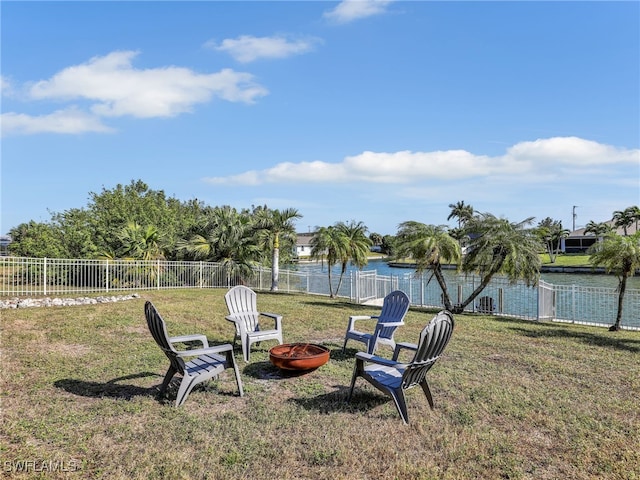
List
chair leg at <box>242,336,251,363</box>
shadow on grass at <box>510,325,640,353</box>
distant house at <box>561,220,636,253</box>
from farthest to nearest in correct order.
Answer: distant house at <box>561,220,636,253</box> → shadow on grass at <box>510,325,640,353</box> → chair leg at <box>242,336,251,363</box>

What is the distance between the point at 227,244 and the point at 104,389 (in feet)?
50.5

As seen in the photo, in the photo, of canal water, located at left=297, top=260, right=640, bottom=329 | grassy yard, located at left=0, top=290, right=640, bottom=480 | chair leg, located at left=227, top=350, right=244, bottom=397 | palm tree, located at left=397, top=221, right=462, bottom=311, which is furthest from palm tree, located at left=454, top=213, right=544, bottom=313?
chair leg, located at left=227, top=350, right=244, bottom=397

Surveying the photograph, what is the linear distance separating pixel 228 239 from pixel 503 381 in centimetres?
1641

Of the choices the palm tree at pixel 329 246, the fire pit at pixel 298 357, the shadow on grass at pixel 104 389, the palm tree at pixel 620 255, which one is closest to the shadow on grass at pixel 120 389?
the shadow on grass at pixel 104 389

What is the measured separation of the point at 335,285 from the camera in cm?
1956

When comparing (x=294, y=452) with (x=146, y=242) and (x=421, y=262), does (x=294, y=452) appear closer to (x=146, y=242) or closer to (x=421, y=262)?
(x=421, y=262)

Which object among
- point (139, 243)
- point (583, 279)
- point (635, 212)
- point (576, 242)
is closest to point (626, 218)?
point (635, 212)

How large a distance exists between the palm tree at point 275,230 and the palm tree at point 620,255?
12171 mm

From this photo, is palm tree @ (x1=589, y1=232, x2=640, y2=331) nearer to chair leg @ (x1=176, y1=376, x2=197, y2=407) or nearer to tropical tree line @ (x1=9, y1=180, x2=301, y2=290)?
chair leg @ (x1=176, y1=376, x2=197, y2=407)

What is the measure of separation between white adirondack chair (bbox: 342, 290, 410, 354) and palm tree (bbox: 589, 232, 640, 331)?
6906 mm

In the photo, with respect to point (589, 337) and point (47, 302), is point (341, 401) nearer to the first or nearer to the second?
point (589, 337)

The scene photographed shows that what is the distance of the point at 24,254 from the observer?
71.8 feet

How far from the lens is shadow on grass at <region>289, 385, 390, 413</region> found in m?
4.58

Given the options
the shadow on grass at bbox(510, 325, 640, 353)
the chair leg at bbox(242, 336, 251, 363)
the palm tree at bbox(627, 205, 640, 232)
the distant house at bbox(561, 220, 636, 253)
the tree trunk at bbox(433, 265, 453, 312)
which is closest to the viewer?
the chair leg at bbox(242, 336, 251, 363)
